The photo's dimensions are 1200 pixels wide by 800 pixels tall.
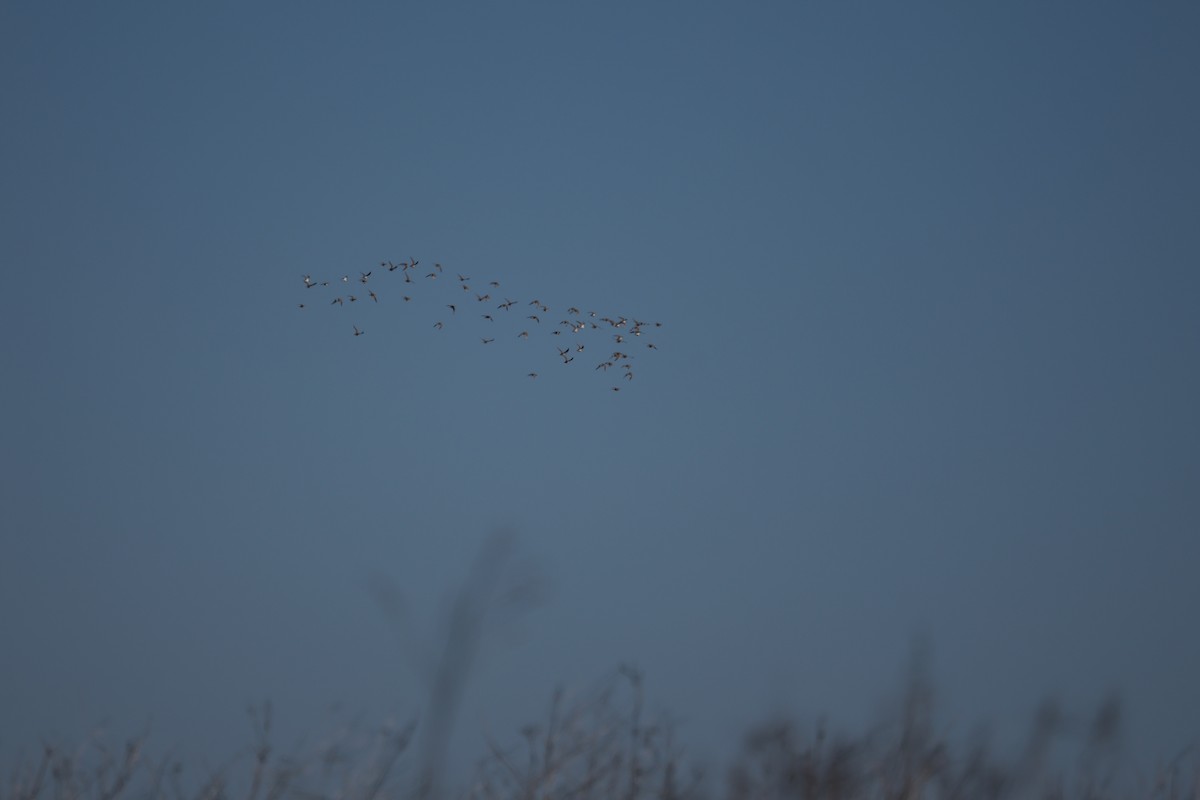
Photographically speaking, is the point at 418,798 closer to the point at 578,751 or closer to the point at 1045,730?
the point at 578,751

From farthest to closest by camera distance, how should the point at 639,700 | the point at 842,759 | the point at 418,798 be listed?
the point at 639,700, the point at 842,759, the point at 418,798

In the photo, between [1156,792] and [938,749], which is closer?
[938,749]

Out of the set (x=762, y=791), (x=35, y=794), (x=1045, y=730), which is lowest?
(x=35, y=794)

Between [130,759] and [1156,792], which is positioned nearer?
[1156,792]

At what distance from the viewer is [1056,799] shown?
60.2ft

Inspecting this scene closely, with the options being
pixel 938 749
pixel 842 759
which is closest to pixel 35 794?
pixel 842 759

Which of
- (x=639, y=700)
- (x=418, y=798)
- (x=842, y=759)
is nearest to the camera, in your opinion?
(x=418, y=798)

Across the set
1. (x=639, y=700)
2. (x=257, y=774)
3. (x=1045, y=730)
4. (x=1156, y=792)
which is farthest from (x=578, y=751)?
(x=1156, y=792)

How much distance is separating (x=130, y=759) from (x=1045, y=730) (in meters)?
14.5

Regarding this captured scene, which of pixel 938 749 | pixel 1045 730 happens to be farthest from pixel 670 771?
pixel 1045 730

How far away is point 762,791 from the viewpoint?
18.7m

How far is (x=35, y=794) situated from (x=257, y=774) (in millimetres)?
3924

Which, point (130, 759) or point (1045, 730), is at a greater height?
point (1045, 730)

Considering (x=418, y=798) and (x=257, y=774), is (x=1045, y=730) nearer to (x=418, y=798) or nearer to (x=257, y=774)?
(x=418, y=798)
